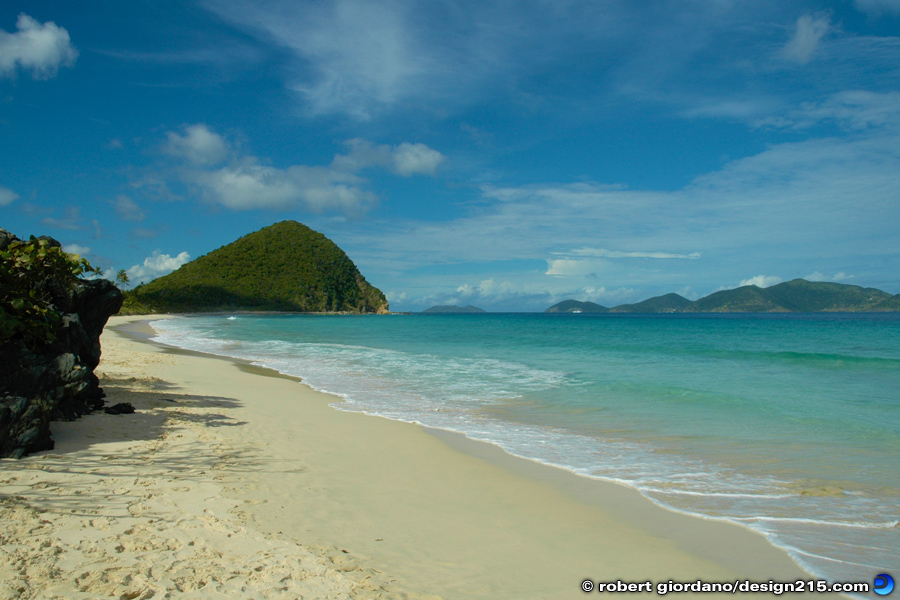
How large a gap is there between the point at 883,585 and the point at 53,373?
818 centimetres

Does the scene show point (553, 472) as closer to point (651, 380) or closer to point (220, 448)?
point (220, 448)

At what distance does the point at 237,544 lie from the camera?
11.8 ft

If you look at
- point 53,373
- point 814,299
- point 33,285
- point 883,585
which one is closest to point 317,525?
point 53,373

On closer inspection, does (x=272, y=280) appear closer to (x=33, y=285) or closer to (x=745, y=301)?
(x=33, y=285)

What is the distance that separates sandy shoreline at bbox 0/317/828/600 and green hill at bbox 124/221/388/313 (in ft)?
335

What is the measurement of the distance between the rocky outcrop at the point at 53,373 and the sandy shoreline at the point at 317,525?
0.30 metres

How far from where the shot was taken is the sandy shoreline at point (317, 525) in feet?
10.3

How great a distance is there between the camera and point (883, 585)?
3.60 m

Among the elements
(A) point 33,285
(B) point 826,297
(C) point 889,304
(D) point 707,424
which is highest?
(B) point 826,297

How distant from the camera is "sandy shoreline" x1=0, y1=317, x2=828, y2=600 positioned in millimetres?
3143

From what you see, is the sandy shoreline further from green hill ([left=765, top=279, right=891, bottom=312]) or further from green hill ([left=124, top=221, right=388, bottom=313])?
green hill ([left=765, top=279, right=891, bottom=312])

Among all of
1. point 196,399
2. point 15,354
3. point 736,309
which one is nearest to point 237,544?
point 15,354

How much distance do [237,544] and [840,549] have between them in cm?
495

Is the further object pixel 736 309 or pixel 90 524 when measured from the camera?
pixel 736 309
